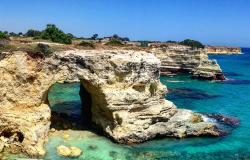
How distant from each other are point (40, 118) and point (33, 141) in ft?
6.23

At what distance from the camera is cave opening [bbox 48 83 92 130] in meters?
28.6

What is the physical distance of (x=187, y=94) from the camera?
1930 inches

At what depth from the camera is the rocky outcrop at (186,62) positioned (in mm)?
67500

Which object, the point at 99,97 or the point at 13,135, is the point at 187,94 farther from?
the point at 13,135

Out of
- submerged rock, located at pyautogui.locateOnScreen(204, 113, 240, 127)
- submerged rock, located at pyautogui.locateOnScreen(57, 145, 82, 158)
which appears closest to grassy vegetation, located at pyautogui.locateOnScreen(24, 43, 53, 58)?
submerged rock, located at pyautogui.locateOnScreen(57, 145, 82, 158)

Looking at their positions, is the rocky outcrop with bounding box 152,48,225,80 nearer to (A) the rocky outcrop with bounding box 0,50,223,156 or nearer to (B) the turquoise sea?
(B) the turquoise sea

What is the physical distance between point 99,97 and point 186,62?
157ft

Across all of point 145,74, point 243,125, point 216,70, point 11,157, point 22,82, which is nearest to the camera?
point 11,157

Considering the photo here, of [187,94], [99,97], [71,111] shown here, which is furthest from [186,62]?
[99,97]

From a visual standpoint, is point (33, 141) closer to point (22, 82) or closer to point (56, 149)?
point (56, 149)

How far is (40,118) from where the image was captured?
24.9 meters

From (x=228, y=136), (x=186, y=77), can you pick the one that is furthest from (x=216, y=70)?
(x=228, y=136)

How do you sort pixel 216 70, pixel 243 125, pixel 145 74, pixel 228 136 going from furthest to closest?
1. pixel 216 70
2. pixel 243 125
3. pixel 228 136
4. pixel 145 74

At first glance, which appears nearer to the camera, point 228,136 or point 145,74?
point 145,74
